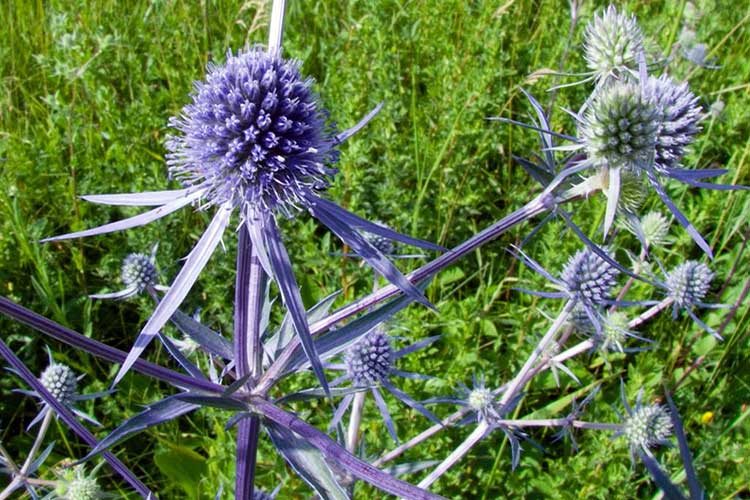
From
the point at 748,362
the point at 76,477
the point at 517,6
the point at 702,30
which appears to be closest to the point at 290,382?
the point at 76,477

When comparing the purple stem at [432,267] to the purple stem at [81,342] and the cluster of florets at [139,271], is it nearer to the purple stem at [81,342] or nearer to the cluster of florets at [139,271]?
the purple stem at [81,342]

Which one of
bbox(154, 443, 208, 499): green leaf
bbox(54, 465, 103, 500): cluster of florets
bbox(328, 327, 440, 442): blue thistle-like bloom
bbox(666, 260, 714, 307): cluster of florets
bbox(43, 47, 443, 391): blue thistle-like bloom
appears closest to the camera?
bbox(43, 47, 443, 391): blue thistle-like bloom

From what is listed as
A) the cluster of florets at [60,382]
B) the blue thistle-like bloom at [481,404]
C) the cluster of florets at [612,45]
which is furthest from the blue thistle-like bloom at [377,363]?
the cluster of florets at [612,45]

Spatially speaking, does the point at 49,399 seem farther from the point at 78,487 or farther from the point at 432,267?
the point at 432,267

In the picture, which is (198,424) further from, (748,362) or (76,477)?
(748,362)

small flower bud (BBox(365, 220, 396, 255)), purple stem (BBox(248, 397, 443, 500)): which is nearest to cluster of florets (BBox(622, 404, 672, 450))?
small flower bud (BBox(365, 220, 396, 255))

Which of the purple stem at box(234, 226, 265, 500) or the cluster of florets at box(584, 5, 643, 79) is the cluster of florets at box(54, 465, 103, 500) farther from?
the cluster of florets at box(584, 5, 643, 79)
